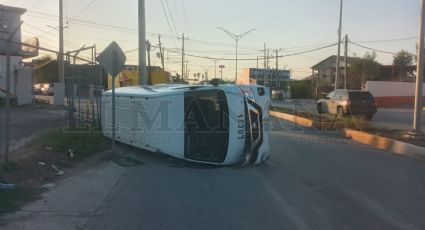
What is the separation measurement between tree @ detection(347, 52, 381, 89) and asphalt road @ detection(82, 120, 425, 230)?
63.6 m

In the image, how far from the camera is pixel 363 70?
74.6 m

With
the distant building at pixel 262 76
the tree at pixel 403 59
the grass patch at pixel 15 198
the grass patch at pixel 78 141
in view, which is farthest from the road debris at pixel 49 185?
the distant building at pixel 262 76

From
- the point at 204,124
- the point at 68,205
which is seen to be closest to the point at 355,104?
the point at 204,124

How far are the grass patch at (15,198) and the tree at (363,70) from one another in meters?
68.9

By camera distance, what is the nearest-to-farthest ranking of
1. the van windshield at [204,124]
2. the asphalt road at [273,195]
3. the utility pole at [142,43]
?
the asphalt road at [273,195]
the van windshield at [204,124]
the utility pole at [142,43]

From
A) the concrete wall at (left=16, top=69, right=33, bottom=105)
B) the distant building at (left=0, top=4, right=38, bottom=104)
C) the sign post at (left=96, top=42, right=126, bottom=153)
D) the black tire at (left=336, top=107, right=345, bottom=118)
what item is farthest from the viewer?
the concrete wall at (left=16, top=69, right=33, bottom=105)

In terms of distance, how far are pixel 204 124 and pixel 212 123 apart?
206 mm

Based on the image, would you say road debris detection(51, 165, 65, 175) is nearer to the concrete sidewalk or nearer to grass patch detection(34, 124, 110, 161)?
the concrete sidewalk

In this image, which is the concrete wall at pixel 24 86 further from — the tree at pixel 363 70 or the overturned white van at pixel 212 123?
the tree at pixel 363 70

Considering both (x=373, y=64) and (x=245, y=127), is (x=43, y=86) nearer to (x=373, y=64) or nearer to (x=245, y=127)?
(x=373, y=64)

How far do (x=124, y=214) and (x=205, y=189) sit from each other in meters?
2.18

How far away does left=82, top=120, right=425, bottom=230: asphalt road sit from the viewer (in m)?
6.92

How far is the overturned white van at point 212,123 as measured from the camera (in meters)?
11.6

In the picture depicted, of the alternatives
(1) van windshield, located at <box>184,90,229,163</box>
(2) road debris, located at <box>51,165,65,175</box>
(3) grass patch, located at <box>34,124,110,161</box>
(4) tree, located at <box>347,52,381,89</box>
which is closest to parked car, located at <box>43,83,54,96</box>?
(4) tree, located at <box>347,52,381,89</box>
